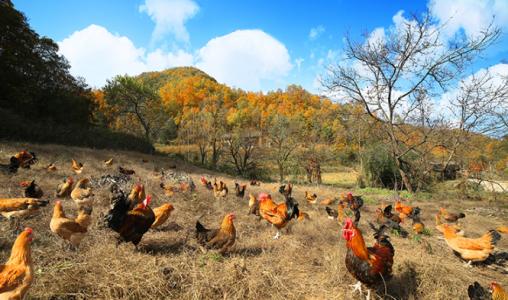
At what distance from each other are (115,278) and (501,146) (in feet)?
90.0

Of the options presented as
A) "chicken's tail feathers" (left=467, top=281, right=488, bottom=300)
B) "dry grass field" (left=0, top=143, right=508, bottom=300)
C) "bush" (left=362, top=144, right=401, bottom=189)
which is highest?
"bush" (left=362, top=144, right=401, bottom=189)

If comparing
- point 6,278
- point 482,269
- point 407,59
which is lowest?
point 482,269

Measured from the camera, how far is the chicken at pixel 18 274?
2.82 m

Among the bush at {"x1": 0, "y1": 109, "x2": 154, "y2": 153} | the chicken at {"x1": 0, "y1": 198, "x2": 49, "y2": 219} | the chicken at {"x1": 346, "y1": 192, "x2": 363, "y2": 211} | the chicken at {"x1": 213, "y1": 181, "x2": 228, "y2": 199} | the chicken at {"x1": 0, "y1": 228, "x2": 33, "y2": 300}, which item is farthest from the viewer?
the bush at {"x1": 0, "y1": 109, "x2": 154, "y2": 153}

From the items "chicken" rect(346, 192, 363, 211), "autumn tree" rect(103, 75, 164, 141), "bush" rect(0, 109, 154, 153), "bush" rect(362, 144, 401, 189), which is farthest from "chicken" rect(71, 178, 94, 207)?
"autumn tree" rect(103, 75, 164, 141)

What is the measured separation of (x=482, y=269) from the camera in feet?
19.1

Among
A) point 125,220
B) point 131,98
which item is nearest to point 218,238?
point 125,220

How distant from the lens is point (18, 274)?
2.91 m

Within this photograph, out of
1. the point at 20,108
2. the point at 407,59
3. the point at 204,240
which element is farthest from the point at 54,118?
the point at 407,59

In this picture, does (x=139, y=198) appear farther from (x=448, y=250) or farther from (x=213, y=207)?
(x=448, y=250)

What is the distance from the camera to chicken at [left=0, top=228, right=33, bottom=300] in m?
2.82

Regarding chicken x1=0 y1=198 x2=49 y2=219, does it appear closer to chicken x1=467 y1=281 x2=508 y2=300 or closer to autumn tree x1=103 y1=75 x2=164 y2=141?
chicken x1=467 y1=281 x2=508 y2=300

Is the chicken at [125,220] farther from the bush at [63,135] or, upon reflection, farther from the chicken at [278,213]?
the bush at [63,135]

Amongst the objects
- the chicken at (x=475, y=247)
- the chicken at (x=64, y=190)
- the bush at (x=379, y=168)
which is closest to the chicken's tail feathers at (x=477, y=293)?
the chicken at (x=475, y=247)
